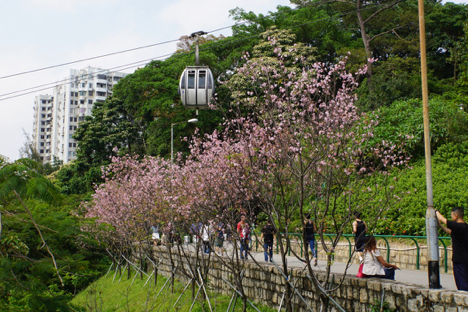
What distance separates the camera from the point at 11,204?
22.5 ft

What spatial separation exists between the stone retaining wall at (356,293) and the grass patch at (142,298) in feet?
1.73

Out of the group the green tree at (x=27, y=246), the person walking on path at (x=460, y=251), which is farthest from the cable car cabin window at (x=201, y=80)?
the person walking on path at (x=460, y=251)

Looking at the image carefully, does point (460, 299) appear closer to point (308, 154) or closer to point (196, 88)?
point (308, 154)

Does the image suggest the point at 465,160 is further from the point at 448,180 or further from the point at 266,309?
the point at 266,309

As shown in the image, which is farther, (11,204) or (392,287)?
(392,287)

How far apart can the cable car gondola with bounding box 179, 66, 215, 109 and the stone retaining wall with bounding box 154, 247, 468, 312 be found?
6204mm

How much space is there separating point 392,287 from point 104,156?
38534 mm

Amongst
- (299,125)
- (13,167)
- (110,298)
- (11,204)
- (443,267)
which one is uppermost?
(299,125)

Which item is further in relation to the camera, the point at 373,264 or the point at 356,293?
the point at 373,264

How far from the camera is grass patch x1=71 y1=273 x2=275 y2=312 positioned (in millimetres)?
13852

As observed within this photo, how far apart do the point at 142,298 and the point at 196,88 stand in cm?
828

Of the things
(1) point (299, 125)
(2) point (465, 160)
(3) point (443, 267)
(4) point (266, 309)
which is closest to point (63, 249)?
(1) point (299, 125)

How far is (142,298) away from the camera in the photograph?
18703mm

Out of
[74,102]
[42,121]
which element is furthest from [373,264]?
[42,121]
